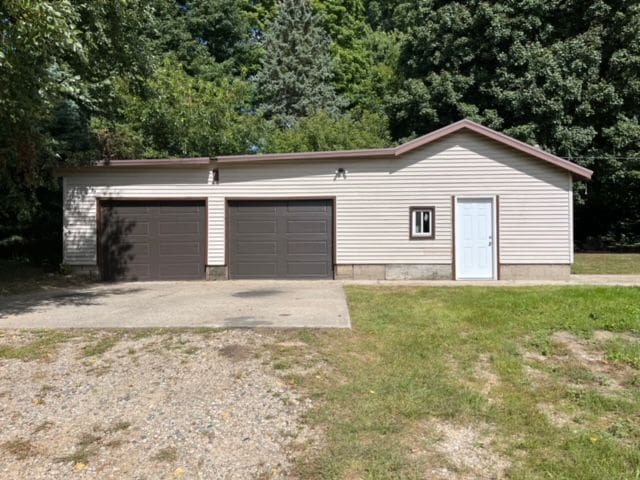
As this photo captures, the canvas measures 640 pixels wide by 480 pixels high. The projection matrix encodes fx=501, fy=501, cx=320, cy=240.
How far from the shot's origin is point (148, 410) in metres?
4.00

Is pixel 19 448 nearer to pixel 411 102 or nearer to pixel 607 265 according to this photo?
pixel 607 265

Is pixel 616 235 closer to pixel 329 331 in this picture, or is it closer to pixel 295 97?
pixel 295 97

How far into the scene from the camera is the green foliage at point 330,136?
19.2 meters

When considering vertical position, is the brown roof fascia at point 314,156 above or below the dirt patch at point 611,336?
above

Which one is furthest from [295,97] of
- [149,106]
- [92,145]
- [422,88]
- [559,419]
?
[559,419]

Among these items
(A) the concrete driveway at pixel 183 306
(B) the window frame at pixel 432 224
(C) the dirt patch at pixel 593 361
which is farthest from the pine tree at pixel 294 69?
(C) the dirt patch at pixel 593 361

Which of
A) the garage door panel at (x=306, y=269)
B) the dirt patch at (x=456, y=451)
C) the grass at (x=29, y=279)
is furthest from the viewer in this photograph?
the garage door panel at (x=306, y=269)

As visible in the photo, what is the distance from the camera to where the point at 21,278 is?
454 inches

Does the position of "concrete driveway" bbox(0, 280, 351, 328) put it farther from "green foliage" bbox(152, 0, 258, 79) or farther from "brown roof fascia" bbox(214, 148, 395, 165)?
"green foliage" bbox(152, 0, 258, 79)

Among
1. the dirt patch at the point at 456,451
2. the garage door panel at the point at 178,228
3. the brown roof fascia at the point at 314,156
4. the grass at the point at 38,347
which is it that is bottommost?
the dirt patch at the point at 456,451

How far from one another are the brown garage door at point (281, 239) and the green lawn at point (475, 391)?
4.55 meters

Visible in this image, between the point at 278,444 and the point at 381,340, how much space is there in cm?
248

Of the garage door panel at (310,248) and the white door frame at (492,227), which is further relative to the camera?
the garage door panel at (310,248)

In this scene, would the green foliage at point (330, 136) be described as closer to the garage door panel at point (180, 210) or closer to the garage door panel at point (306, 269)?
the garage door panel at point (306, 269)
